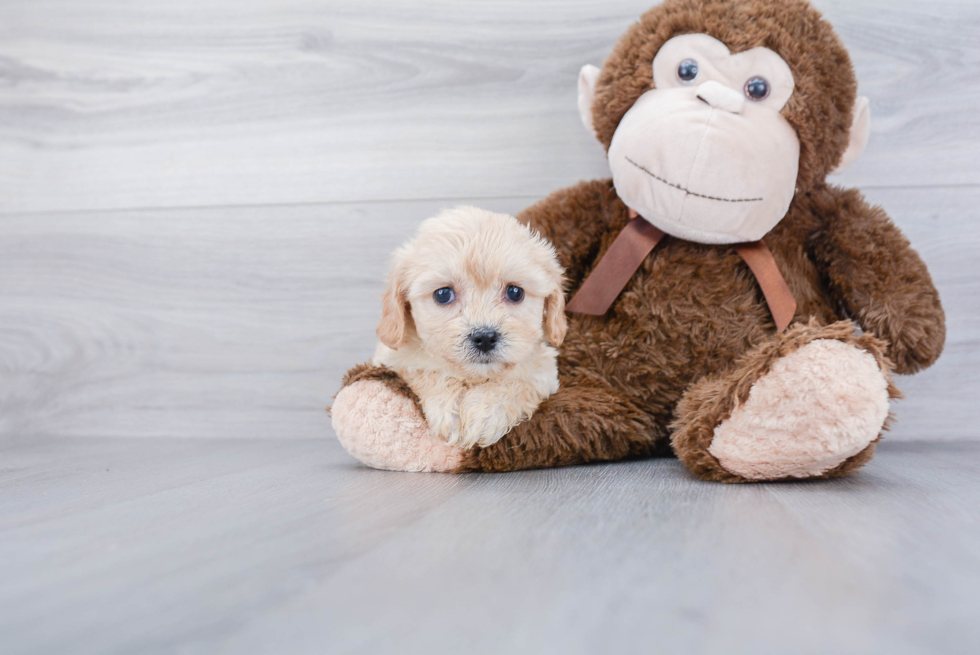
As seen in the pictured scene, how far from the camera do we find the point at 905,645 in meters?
0.38

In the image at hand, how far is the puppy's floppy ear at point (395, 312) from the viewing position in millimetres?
823

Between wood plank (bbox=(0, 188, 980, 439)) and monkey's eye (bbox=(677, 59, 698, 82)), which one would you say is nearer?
monkey's eye (bbox=(677, 59, 698, 82))

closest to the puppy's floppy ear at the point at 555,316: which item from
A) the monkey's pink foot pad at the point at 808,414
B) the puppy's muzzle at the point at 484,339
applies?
the puppy's muzzle at the point at 484,339

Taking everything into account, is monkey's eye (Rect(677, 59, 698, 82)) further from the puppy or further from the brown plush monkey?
the puppy

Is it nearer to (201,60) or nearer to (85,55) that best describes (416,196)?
(201,60)

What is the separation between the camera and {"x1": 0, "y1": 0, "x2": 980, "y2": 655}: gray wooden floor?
0.60m

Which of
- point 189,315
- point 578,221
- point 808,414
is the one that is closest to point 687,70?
point 578,221

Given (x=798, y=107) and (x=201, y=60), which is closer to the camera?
(x=798, y=107)

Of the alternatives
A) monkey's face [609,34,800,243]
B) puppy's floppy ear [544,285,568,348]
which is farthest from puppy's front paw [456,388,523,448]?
monkey's face [609,34,800,243]

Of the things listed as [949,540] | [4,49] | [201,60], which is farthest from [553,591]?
[4,49]

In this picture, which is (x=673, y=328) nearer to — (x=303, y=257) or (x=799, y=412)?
(x=799, y=412)

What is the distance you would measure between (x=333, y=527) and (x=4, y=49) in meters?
1.27

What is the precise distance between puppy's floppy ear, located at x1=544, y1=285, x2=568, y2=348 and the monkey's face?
0.18 meters

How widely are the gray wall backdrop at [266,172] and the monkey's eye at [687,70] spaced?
31cm
